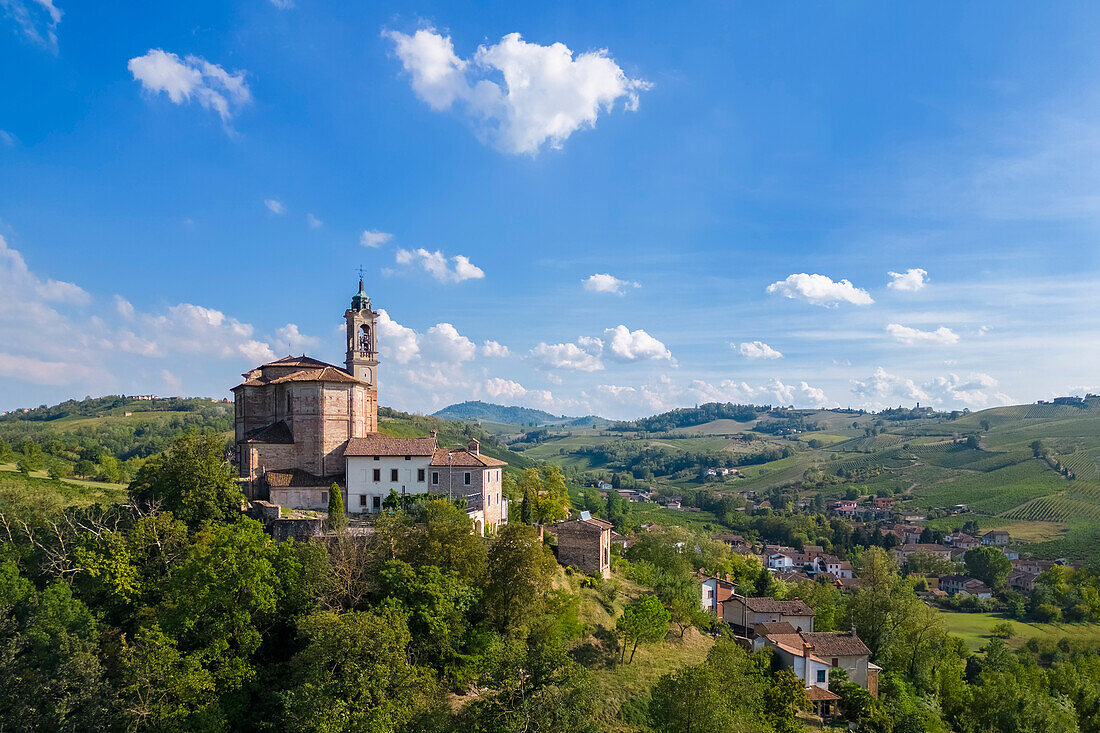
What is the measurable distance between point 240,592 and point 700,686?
991 inches

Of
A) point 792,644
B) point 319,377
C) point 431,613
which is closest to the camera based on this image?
point 431,613

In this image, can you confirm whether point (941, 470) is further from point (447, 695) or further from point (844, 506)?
point (447, 695)

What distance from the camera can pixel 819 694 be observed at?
1829 inches

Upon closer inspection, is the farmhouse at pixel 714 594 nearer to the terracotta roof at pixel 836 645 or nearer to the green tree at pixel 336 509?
the terracotta roof at pixel 836 645

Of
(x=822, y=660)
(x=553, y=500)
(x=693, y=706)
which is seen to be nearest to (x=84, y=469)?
(x=553, y=500)

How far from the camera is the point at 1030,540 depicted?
370 feet

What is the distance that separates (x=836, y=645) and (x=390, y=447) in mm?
39297

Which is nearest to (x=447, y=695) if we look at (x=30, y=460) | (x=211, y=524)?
(x=211, y=524)

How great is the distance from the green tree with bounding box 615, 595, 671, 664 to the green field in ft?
159

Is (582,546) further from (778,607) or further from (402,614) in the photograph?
(778,607)

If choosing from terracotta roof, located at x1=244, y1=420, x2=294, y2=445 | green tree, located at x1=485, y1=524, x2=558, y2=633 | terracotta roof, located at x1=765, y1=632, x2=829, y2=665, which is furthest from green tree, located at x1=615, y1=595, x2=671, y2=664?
terracotta roof, located at x1=244, y1=420, x2=294, y2=445

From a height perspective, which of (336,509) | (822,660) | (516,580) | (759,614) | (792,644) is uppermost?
(336,509)

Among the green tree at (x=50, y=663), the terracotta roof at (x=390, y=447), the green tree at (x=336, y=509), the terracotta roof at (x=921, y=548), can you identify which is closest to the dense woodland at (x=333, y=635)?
the green tree at (x=50, y=663)

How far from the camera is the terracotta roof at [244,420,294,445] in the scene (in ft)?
160
